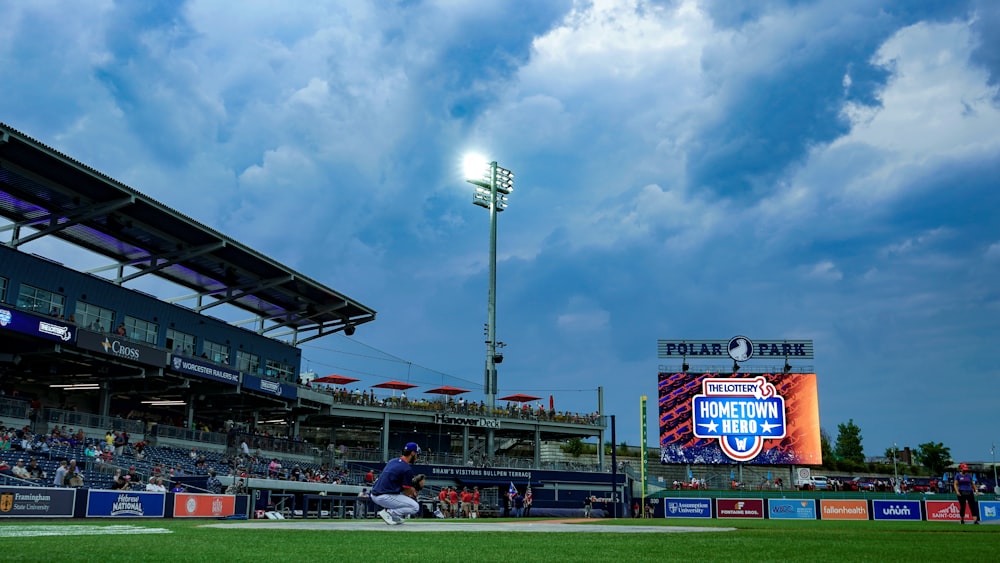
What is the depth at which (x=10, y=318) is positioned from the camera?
32.3m

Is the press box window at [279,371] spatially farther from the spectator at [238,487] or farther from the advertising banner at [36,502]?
the advertising banner at [36,502]

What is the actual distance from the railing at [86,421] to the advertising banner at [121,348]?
9.85 feet

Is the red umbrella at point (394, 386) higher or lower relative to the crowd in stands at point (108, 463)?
higher

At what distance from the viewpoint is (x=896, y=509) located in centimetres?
4369

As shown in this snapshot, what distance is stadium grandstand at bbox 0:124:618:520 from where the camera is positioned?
109 feet

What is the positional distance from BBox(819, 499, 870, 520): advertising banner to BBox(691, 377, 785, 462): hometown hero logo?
14.0 m

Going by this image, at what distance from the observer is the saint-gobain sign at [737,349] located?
6300 centimetres

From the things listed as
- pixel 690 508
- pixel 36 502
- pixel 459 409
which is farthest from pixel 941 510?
pixel 36 502

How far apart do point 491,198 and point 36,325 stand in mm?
45518

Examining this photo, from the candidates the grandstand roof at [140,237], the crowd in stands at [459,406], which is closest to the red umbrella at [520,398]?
the crowd in stands at [459,406]

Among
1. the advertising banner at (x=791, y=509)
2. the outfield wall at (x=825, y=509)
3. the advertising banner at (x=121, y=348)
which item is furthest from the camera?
the advertising banner at (x=791, y=509)

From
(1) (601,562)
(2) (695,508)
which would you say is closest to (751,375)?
(2) (695,508)

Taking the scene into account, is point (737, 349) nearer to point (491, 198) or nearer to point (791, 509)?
point (791, 509)

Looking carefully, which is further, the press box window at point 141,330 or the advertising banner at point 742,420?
the advertising banner at point 742,420
